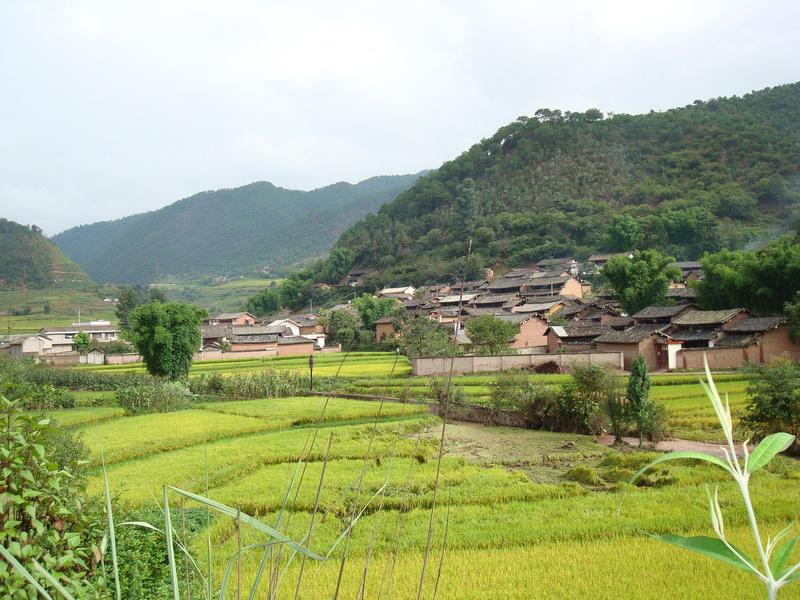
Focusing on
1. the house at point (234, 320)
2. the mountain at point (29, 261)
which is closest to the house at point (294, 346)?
the house at point (234, 320)

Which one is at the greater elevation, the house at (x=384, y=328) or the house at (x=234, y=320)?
the house at (x=234, y=320)

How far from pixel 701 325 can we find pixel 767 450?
3703 cm

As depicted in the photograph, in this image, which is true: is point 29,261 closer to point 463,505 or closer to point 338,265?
point 338,265

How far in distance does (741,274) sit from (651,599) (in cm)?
3521

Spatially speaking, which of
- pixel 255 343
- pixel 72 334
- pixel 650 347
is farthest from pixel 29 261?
pixel 650 347

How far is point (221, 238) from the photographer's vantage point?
582 ft

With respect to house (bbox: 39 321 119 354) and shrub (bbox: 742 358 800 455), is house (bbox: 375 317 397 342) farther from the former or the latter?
shrub (bbox: 742 358 800 455)

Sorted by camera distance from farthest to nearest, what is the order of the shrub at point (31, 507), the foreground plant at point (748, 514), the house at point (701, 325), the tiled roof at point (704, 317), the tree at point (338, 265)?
the tree at point (338, 265) < the tiled roof at point (704, 317) < the house at point (701, 325) < the shrub at point (31, 507) < the foreground plant at point (748, 514)

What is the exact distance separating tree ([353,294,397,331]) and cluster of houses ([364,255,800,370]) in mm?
1679

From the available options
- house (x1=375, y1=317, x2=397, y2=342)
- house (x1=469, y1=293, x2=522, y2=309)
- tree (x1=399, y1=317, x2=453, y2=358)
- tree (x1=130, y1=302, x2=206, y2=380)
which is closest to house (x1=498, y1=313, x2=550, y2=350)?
tree (x1=399, y1=317, x2=453, y2=358)

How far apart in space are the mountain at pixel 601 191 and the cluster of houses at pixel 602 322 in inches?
208

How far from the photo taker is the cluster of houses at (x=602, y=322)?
31328 millimetres

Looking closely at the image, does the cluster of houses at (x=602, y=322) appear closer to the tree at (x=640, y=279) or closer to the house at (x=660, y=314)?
the house at (x=660, y=314)

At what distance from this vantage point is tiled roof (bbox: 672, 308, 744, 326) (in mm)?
34219
